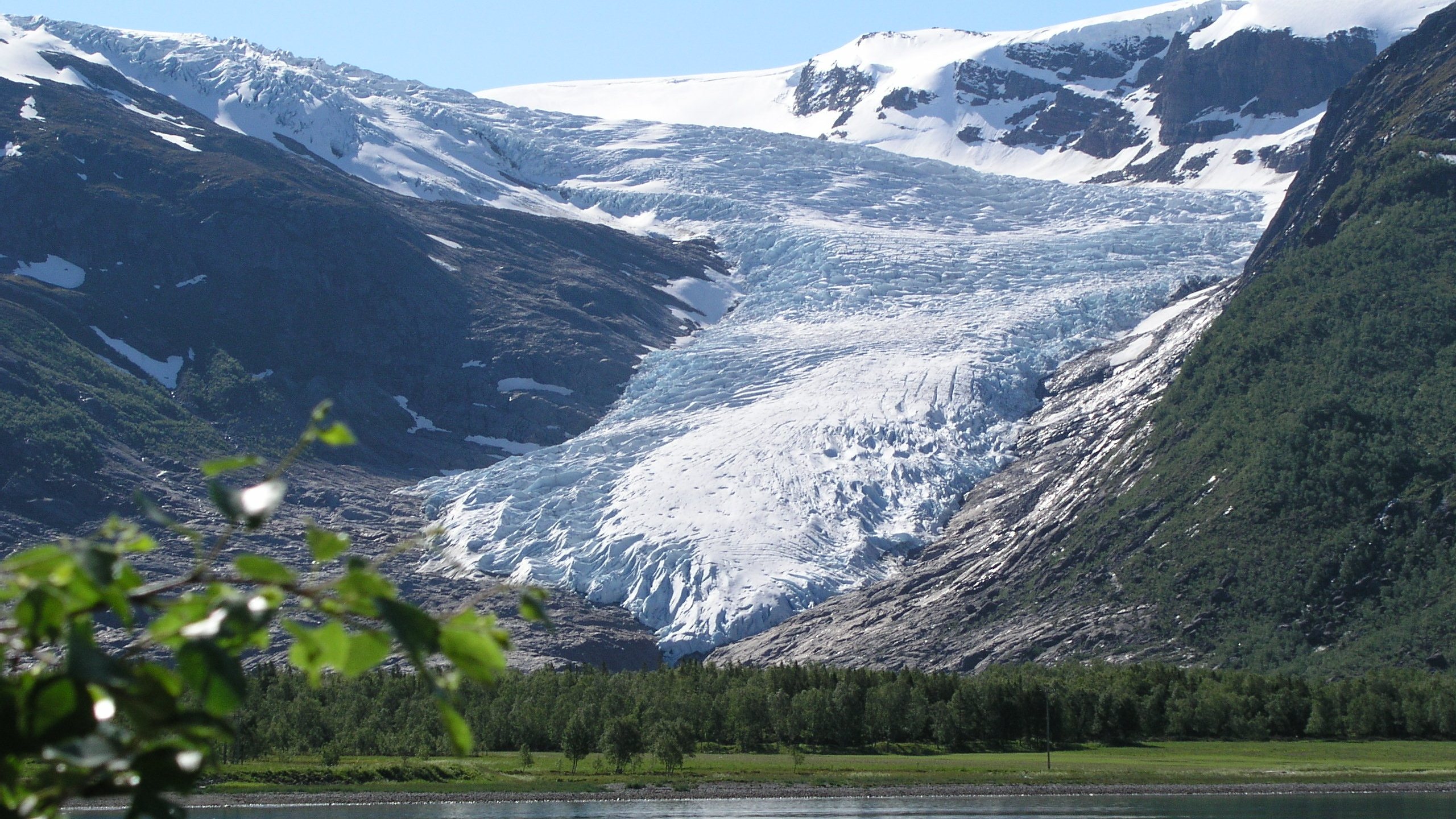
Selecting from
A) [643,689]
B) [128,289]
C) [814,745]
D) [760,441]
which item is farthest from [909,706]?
[128,289]

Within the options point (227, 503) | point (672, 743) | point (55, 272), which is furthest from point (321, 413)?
point (55, 272)

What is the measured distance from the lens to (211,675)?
2922mm

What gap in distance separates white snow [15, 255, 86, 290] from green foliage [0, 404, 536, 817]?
551 ft

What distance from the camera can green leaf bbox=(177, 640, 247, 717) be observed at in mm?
2914

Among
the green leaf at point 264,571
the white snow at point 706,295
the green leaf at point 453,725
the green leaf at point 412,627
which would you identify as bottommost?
the white snow at point 706,295

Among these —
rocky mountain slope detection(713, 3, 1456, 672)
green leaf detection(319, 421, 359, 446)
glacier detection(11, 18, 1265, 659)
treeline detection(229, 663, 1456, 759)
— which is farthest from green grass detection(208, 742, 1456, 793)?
green leaf detection(319, 421, 359, 446)

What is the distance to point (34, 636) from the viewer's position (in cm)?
292

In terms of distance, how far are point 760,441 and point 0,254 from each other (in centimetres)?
8858

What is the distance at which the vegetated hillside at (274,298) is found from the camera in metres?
149

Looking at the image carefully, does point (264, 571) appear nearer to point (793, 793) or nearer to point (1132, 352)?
point (793, 793)

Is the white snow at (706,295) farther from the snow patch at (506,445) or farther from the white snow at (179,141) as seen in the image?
the white snow at (179,141)

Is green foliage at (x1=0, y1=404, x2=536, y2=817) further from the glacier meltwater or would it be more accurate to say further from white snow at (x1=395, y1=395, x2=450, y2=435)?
white snow at (x1=395, y1=395, x2=450, y2=435)

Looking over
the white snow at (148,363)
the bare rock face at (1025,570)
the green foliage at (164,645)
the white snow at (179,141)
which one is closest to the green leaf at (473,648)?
the green foliage at (164,645)

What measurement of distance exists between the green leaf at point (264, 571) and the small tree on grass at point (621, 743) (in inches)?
2972
